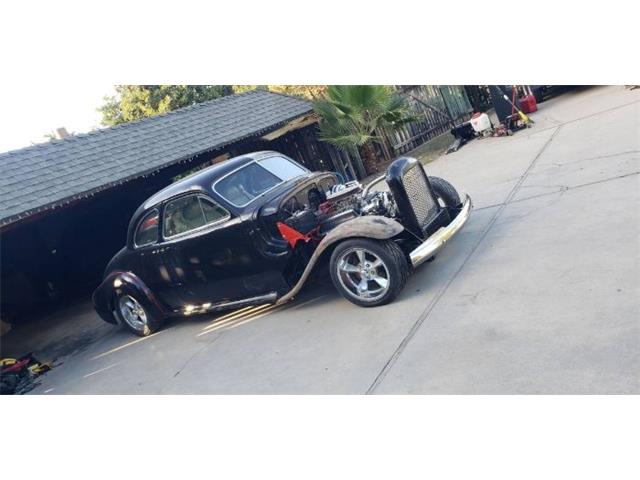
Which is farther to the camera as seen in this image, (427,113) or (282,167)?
(427,113)

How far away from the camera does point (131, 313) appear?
23.6 feet

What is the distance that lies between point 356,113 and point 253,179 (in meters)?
6.47

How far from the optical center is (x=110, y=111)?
97.8 ft

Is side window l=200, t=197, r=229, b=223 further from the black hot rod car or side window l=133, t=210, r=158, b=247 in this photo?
side window l=133, t=210, r=158, b=247

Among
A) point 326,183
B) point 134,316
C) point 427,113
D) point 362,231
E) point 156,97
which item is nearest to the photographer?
point 362,231

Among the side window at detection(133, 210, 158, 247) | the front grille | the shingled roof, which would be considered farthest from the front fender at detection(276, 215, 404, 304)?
the shingled roof

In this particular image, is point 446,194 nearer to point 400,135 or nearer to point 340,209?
point 340,209

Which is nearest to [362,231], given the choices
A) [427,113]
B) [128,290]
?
[128,290]

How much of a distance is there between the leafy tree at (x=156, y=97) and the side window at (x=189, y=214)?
22415 mm

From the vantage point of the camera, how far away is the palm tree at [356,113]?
38.5ft

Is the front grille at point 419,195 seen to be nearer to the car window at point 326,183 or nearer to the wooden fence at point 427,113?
the car window at point 326,183
